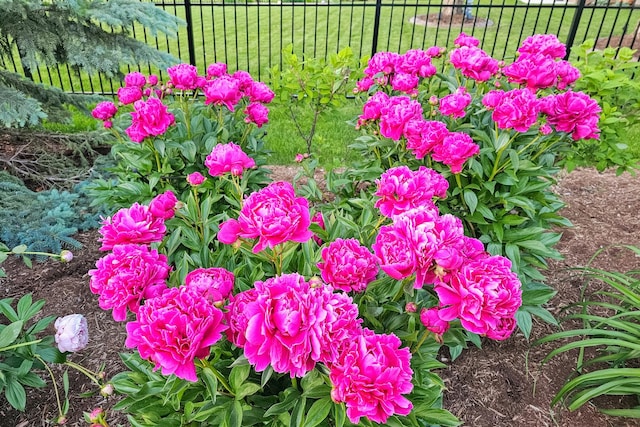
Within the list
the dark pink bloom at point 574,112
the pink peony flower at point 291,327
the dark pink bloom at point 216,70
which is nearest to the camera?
the pink peony flower at point 291,327

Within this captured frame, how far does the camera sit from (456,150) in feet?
5.65

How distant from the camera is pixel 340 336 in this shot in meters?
0.89

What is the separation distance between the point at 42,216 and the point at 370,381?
107 inches

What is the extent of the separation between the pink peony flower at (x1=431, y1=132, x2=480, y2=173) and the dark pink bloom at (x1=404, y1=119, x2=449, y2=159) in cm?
3

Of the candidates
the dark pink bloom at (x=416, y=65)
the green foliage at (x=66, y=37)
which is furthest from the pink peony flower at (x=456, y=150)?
the green foliage at (x=66, y=37)

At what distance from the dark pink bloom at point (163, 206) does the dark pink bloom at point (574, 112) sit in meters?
1.58

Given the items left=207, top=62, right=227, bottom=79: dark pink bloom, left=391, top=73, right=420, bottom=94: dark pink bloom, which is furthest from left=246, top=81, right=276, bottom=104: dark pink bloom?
left=391, top=73, right=420, bottom=94: dark pink bloom

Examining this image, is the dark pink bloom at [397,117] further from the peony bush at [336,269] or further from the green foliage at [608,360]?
the green foliage at [608,360]

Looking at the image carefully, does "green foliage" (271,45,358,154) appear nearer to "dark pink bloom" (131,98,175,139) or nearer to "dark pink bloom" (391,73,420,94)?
"dark pink bloom" (391,73,420,94)

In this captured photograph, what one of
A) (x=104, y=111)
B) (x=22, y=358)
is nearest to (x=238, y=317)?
(x=22, y=358)

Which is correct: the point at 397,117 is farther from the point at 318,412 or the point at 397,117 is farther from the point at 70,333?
the point at 70,333

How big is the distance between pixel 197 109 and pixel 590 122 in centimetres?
202

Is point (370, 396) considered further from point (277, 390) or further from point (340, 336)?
point (277, 390)

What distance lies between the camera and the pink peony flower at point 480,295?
921 mm
